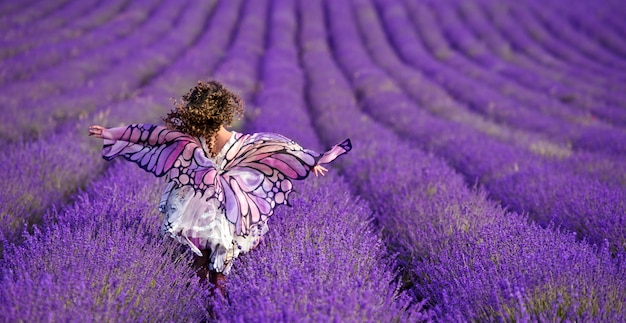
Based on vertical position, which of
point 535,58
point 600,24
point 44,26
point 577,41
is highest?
point 600,24

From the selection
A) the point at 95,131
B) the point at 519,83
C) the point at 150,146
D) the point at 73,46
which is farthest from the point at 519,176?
the point at 73,46

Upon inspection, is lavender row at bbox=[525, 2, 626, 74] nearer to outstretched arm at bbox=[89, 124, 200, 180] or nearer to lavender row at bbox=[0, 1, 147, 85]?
outstretched arm at bbox=[89, 124, 200, 180]

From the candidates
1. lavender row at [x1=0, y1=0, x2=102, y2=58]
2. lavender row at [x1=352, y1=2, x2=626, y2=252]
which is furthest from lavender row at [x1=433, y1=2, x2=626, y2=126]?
lavender row at [x1=0, y1=0, x2=102, y2=58]

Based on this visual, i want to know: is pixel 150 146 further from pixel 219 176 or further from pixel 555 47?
pixel 555 47

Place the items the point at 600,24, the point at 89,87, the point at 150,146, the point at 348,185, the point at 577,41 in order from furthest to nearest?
the point at 600,24 → the point at 577,41 → the point at 89,87 → the point at 348,185 → the point at 150,146

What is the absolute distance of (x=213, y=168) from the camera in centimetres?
206

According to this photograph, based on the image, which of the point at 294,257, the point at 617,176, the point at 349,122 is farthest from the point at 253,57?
the point at 294,257

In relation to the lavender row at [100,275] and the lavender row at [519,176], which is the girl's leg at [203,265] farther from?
the lavender row at [519,176]

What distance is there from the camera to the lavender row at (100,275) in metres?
1.53

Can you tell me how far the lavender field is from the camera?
173 cm

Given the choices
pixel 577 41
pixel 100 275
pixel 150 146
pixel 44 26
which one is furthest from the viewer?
pixel 577 41

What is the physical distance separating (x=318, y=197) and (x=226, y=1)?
50.3 feet

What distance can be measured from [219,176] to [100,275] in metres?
0.60

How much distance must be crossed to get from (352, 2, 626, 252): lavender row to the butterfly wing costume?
1397 mm
